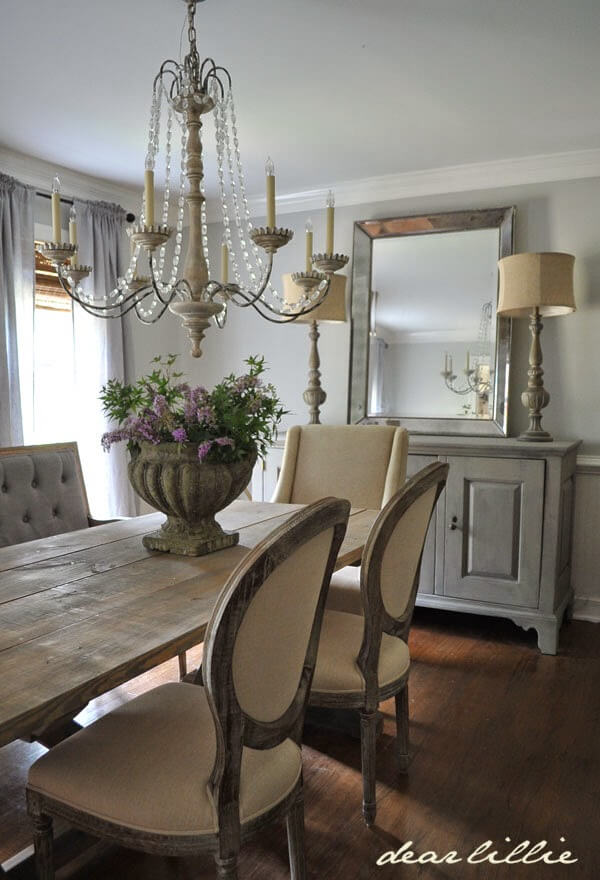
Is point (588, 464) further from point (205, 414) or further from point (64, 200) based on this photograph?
point (64, 200)

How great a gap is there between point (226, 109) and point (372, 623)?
2.30 meters

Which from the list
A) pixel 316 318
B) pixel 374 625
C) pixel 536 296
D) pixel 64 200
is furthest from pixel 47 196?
pixel 374 625

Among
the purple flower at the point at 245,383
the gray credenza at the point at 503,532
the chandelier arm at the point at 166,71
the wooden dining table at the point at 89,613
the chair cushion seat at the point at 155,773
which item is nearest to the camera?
the wooden dining table at the point at 89,613

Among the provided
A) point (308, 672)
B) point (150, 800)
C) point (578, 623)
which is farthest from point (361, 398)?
point (150, 800)

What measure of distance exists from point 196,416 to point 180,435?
0.25 feet

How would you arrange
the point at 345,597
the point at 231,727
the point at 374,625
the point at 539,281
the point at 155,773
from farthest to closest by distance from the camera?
the point at 539,281 → the point at 345,597 → the point at 374,625 → the point at 155,773 → the point at 231,727

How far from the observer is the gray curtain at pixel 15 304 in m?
3.41

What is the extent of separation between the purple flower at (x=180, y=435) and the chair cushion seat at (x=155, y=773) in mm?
670

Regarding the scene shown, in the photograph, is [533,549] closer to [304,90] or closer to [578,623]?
[578,623]

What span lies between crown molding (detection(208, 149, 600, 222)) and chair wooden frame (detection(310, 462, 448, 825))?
96.0 inches

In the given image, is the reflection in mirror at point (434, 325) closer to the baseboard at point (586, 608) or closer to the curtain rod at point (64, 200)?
the baseboard at point (586, 608)

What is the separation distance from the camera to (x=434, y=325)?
390cm

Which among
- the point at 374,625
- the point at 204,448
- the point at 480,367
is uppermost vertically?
the point at 480,367

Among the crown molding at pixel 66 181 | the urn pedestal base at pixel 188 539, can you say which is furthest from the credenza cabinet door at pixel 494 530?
the crown molding at pixel 66 181
